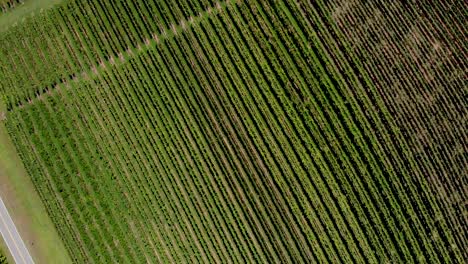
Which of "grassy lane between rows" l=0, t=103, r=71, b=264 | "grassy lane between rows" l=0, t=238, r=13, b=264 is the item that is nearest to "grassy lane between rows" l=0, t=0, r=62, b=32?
"grassy lane between rows" l=0, t=103, r=71, b=264

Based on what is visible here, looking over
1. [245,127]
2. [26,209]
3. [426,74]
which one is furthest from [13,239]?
[426,74]

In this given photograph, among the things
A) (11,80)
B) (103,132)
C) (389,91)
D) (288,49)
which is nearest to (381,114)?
(389,91)

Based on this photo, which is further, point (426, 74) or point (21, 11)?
point (21, 11)

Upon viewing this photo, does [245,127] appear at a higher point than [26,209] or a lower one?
lower

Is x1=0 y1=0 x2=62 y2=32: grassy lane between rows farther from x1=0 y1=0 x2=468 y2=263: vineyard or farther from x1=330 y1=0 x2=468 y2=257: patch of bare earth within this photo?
x1=330 y1=0 x2=468 y2=257: patch of bare earth

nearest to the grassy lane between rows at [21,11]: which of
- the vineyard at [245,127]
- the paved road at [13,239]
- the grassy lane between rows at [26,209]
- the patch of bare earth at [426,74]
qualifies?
the vineyard at [245,127]

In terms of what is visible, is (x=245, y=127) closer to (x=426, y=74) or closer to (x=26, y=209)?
(x=426, y=74)

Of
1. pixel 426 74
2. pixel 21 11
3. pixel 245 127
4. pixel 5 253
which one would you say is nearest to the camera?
pixel 426 74
